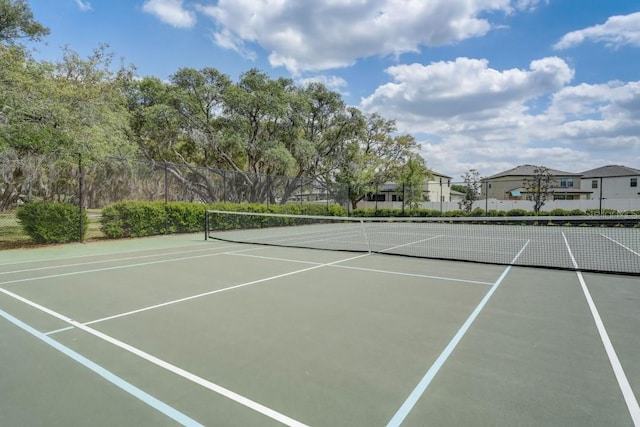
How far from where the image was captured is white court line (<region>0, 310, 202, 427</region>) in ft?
7.23

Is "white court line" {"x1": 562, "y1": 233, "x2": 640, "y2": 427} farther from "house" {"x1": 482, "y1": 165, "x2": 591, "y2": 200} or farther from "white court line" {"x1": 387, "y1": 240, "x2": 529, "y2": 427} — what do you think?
"house" {"x1": 482, "y1": 165, "x2": 591, "y2": 200}

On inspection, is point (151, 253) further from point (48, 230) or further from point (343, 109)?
point (343, 109)

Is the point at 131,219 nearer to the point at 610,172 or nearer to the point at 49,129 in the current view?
the point at 49,129

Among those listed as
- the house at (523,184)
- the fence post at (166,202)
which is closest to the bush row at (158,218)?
the fence post at (166,202)

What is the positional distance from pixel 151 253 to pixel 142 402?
7.88m

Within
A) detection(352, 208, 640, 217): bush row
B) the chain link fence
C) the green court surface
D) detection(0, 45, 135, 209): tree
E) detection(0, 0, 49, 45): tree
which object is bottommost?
the green court surface

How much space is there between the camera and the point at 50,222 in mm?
10828

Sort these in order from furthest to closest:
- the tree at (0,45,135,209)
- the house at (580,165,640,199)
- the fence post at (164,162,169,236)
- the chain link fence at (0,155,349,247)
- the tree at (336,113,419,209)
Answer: the house at (580,165,640,199), the tree at (336,113,419,209), the fence post at (164,162,169,236), the chain link fence at (0,155,349,247), the tree at (0,45,135,209)

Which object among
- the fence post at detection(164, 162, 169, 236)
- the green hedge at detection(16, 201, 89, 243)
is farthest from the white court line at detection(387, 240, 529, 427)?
the fence post at detection(164, 162, 169, 236)

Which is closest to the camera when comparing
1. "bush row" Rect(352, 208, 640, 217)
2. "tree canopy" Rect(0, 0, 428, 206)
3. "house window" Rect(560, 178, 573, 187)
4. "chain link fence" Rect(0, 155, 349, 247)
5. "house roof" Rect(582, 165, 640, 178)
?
"tree canopy" Rect(0, 0, 428, 206)

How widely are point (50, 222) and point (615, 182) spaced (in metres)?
57.7

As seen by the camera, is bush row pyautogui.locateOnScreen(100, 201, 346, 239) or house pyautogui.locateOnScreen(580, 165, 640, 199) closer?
bush row pyautogui.locateOnScreen(100, 201, 346, 239)

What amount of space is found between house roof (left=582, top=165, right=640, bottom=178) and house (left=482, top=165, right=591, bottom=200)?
→ 2.53m

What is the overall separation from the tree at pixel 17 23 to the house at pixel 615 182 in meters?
54.1
